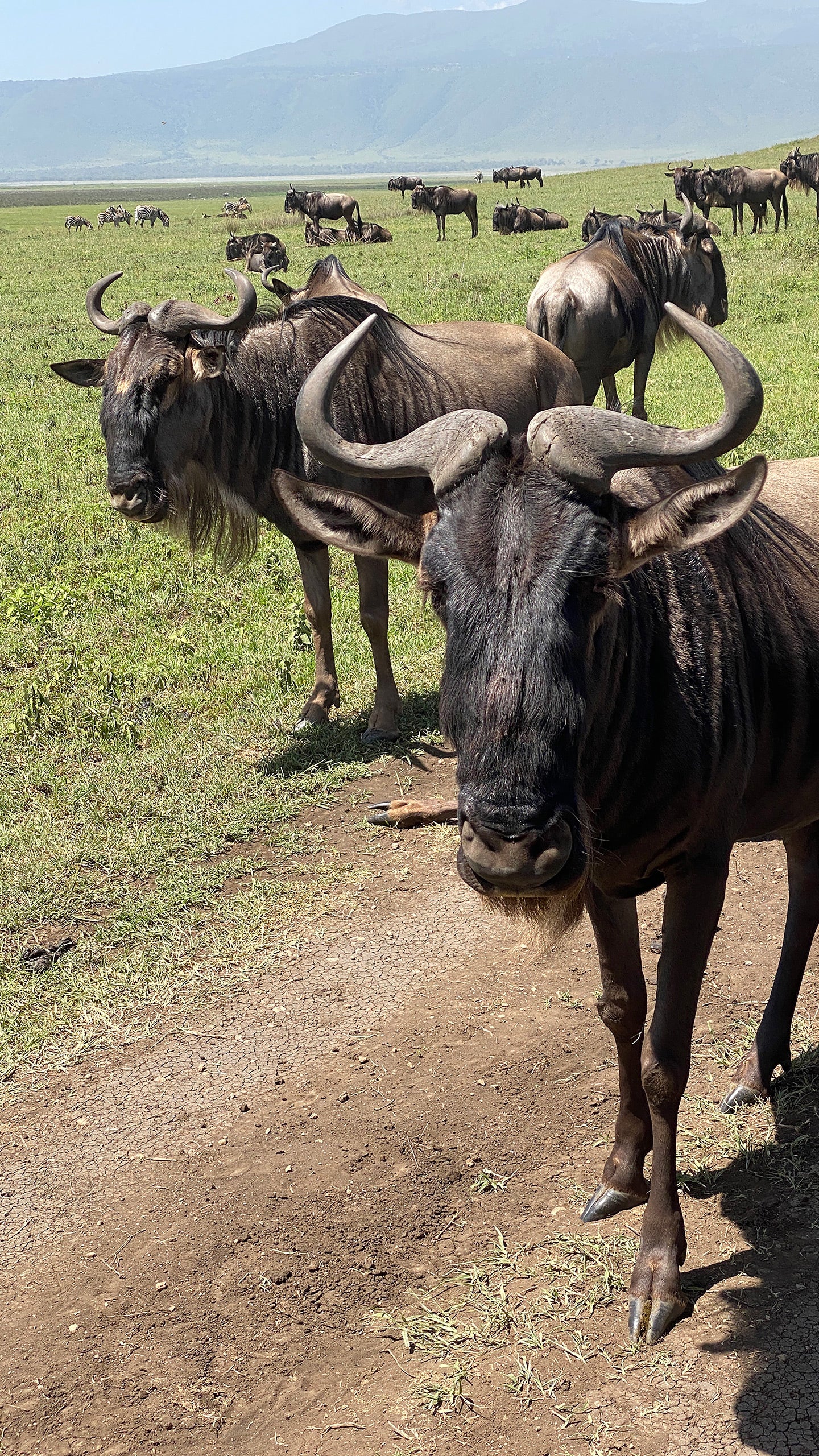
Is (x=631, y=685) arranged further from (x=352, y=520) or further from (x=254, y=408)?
(x=254, y=408)

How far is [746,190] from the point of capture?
96.6 ft

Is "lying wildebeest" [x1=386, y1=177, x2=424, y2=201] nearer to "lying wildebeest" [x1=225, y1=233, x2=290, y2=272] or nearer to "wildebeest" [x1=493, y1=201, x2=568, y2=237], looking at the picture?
"wildebeest" [x1=493, y1=201, x2=568, y2=237]

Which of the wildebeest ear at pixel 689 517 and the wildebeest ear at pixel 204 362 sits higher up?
the wildebeest ear at pixel 204 362

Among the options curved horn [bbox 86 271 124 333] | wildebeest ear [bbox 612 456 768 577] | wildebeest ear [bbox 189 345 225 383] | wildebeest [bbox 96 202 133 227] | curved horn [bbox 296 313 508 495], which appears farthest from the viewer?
wildebeest [bbox 96 202 133 227]

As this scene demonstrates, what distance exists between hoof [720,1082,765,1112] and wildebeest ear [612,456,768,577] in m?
1.84

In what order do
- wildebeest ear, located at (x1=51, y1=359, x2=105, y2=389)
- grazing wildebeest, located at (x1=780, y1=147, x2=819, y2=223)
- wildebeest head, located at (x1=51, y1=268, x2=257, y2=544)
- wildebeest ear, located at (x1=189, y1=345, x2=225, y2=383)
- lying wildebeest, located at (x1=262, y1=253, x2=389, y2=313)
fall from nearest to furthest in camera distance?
wildebeest head, located at (x1=51, y1=268, x2=257, y2=544)
wildebeest ear, located at (x1=189, y1=345, x2=225, y2=383)
wildebeest ear, located at (x1=51, y1=359, x2=105, y2=389)
lying wildebeest, located at (x1=262, y1=253, x2=389, y2=313)
grazing wildebeest, located at (x1=780, y1=147, x2=819, y2=223)

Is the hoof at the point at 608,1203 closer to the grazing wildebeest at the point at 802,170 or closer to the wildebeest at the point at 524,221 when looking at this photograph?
the grazing wildebeest at the point at 802,170

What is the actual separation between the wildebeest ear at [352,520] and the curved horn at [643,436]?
1.09 feet

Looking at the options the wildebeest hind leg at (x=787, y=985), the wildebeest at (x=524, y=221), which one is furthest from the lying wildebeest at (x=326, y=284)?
the wildebeest at (x=524, y=221)

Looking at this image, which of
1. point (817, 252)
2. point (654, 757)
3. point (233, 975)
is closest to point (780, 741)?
point (654, 757)

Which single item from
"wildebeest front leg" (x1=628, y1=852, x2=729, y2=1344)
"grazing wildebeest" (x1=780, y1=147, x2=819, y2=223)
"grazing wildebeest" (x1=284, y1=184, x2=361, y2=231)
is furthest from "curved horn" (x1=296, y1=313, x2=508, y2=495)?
"grazing wildebeest" (x1=284, y1=184, x2=361, y2=231)

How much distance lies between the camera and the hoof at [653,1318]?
289 centimetres

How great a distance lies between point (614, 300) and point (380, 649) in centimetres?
628

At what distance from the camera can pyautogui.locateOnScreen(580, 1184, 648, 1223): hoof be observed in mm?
3271
